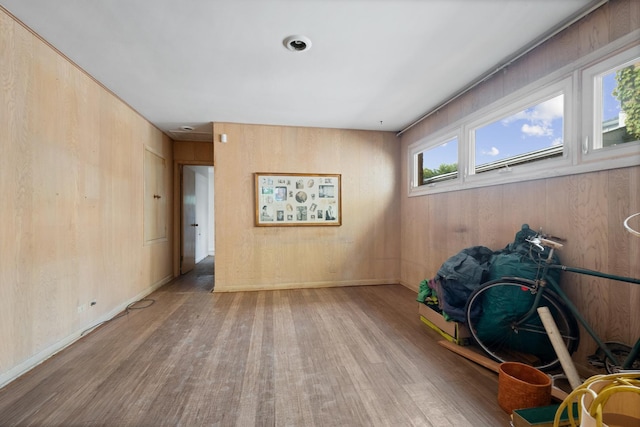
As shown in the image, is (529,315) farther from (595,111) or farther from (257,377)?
(257,377)

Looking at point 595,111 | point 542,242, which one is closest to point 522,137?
point 595,111

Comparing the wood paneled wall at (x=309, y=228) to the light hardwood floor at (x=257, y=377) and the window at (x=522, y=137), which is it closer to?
the light hardwood floor at (x=257, y=377)

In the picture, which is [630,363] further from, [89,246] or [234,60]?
[89,246]

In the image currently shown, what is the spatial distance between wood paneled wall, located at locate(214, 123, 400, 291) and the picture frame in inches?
3.6

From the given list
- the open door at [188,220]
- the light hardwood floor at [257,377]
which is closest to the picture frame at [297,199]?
the light hardwood floor at [257,377]

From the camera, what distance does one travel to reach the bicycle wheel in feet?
5.88

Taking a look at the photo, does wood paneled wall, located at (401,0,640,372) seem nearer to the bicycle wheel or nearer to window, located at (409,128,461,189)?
the bicycle wheel

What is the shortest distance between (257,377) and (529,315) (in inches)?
77.0

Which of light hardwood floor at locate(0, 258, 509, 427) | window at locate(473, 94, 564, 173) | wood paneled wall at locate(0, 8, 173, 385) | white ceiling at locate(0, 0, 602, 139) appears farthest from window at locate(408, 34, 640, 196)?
wood paneled wall at locate(0, 8, 173, 385)

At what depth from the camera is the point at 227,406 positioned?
155 cm

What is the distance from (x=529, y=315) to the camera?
181 cm

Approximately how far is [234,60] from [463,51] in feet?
6.42

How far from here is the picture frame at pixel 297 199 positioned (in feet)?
12.9

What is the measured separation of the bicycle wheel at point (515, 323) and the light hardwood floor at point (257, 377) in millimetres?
288
